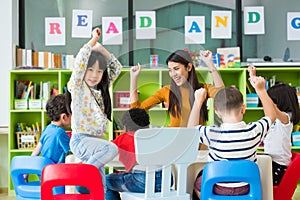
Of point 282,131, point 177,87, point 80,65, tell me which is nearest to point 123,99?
point 177,87

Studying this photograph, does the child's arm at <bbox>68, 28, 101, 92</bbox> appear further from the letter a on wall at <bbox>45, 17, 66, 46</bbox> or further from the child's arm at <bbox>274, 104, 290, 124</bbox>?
the letter a on wall at <bbox>45, 17, 66, 46</bbox>

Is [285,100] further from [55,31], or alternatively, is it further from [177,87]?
[55,31]

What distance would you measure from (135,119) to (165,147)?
0.16 metres

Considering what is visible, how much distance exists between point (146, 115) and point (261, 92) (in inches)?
34.7

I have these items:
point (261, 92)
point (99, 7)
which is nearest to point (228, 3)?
point (99, 7)

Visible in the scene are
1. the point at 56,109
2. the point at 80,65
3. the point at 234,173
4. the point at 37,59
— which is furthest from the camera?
the point at 37,59

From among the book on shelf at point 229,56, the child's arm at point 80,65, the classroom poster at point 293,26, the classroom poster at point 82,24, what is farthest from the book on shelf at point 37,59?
the child's arm at point 80,65

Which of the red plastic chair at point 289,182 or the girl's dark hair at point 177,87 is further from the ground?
the girl's dark hair at point 177,87

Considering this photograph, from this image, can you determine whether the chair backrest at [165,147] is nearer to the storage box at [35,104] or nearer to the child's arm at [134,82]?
the child's arm at [134,82]

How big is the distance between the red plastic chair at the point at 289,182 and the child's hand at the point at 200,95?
1.04 meters

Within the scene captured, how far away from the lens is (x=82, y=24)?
5.09 meters

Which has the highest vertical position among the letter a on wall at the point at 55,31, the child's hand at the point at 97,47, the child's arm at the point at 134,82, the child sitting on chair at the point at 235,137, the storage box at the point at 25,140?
the letter a on wall at the point at 55,31

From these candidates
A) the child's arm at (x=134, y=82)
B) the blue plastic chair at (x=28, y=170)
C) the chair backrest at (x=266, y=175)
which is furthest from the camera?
the blue plastic chair at (x=28, y=170)

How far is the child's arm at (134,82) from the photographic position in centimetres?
167
